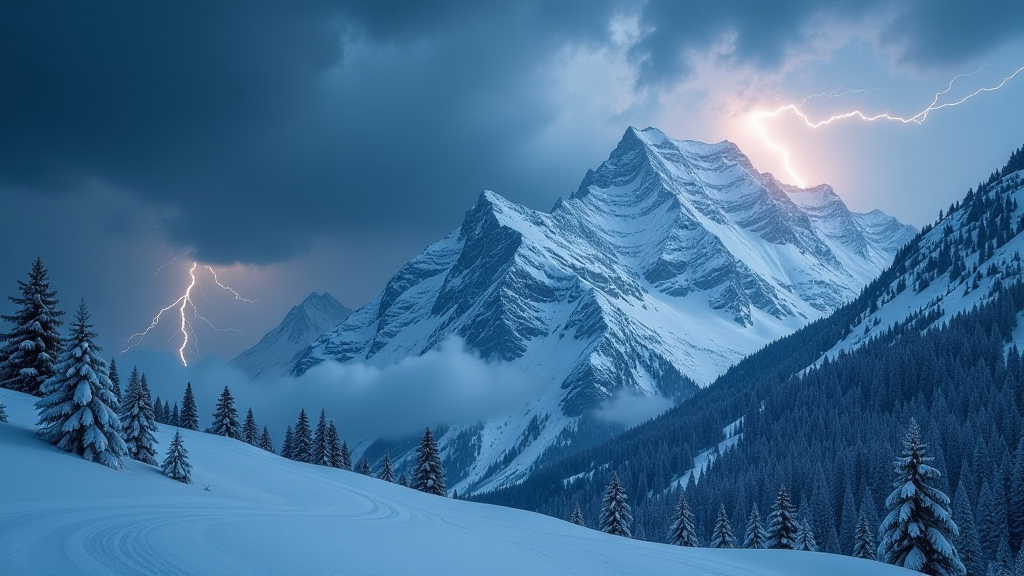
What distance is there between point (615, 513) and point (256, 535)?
1810 inches

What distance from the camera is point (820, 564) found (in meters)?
23.4

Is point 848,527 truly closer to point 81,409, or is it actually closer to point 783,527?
point 783,527

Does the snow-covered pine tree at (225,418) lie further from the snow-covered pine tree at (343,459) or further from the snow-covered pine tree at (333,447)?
the snow-covered pine tree at (343,459)

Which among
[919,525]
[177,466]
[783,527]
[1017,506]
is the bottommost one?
[177,466]

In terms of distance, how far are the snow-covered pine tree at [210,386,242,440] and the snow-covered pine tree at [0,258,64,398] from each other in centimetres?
3811

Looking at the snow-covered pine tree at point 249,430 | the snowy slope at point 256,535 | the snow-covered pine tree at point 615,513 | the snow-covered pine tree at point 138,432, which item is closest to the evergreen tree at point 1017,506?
the snow-covered pine tree at point 615,513

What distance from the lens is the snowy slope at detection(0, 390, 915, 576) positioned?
568 inches

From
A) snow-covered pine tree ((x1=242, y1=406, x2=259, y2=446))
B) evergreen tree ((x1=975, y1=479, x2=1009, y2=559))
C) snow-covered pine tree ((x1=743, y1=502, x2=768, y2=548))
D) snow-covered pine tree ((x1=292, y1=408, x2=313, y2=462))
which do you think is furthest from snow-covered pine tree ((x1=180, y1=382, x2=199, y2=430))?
evergreen tree ((x1=975, y1=479, x2=1009, y2=559))

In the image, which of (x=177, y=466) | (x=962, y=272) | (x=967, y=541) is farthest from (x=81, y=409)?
(x=962, y=272)

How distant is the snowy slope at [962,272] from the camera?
505ft

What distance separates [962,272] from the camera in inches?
6722

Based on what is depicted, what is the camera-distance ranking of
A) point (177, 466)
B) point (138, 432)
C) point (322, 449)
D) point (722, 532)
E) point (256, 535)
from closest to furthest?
point (256, 535)
point (177, 466)
point (138, 432)
point (722, 532)
point (322, 449)

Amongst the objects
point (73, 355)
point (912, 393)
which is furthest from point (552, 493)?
point (73, 355)

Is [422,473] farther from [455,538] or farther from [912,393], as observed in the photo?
[912,393]
